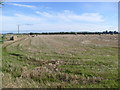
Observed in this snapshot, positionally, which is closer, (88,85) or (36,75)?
(88,85)

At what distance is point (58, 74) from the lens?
689cm

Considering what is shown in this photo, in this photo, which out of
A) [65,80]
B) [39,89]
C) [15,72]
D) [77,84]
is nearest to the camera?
[39,89]

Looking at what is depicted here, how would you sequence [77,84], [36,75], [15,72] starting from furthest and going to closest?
[15,72] → [36,75] → [77,84]

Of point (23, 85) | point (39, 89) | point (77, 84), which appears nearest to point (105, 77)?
point (77, 84)

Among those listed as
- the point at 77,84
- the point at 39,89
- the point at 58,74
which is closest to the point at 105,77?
the point at 77,84

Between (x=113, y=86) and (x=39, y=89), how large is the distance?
119 inches

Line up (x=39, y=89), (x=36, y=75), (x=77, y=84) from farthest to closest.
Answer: (x=36, y=75), (x=77, y=84), (x=39, y=89)

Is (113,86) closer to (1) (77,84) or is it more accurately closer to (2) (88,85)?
(2) (88,85)

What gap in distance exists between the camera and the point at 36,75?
684 cm

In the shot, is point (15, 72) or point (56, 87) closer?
point (56, 87)

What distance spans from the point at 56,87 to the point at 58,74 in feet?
4.77

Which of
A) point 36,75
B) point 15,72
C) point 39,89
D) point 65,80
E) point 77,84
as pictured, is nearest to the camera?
point 39,89

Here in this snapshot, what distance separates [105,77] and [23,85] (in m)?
3.88

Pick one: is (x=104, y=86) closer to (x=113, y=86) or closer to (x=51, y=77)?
(x=113, y=86)
